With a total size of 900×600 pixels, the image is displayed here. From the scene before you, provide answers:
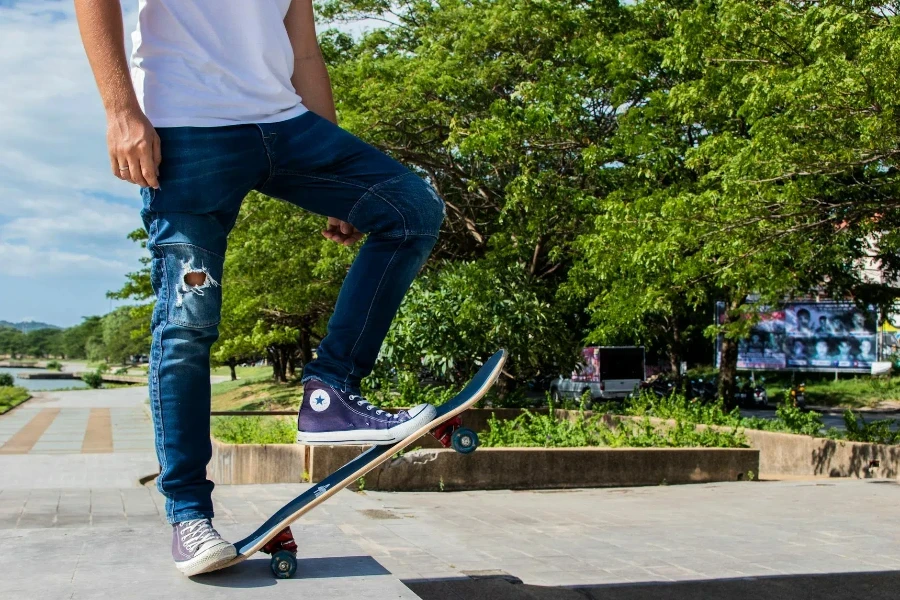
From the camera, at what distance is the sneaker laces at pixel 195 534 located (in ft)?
8.72

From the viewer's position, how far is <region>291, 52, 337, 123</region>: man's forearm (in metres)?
3.15

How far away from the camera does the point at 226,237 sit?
2807 mm

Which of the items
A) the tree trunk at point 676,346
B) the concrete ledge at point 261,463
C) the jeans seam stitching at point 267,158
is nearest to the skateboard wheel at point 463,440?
the jeans seam stitching at point 267,158

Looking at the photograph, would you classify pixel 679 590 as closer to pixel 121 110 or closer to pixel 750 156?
pixel 121 110

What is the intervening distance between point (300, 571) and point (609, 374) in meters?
35.0

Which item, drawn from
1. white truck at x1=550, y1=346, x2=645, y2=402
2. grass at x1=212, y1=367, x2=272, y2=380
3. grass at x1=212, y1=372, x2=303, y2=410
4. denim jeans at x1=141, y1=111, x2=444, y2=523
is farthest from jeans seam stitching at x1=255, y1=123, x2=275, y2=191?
grass at x1=212, y1=367, x2=272, y2=380

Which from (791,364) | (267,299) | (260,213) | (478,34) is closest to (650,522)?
(478,34)

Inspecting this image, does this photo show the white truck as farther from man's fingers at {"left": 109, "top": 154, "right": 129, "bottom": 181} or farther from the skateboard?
man's fingers at {"left": 109, "top": 154, "right": 129, "bottom": 181}

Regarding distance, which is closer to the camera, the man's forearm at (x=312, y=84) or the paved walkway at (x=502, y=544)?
the paved walkway at (x=502, y=544)

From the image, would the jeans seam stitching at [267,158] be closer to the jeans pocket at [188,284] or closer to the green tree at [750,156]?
the jeans pocket at [188,284]

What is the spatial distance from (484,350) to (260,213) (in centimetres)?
1180

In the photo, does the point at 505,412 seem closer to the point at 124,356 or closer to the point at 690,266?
the point at 690,266

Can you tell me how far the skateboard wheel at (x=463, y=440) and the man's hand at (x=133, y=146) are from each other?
1.21m

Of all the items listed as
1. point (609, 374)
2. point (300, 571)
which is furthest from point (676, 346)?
point (300, 571)
